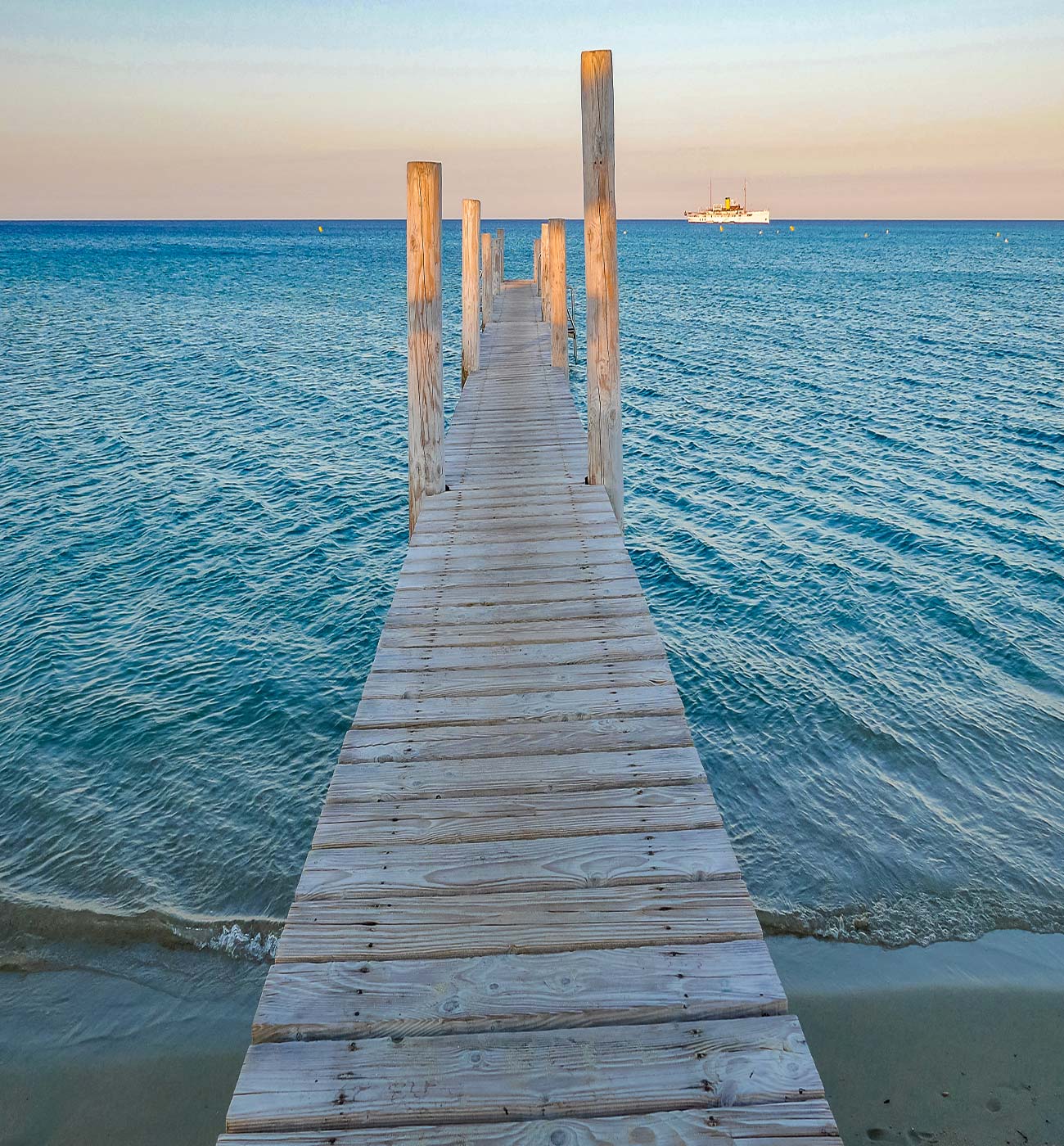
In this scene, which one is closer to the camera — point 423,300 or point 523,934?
point 523,934

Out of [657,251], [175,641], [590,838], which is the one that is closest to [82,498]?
[175,641]

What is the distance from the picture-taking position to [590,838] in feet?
10.6

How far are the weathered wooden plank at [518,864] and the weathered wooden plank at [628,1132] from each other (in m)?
0.84

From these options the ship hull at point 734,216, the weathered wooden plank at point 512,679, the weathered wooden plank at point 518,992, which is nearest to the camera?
the weathered wooden plank at point 518,992

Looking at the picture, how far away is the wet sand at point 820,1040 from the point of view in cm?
418

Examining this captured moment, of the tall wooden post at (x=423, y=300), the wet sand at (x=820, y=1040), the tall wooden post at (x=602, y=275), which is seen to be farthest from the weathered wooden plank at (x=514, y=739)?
the tall wooden post at (x=423, y=300)

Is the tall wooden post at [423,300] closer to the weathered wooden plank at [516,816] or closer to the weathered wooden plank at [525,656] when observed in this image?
the weathered wooden plank at [525,656]

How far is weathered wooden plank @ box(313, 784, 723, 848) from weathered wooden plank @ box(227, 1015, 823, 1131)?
0.85 m

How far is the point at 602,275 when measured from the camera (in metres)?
7.02

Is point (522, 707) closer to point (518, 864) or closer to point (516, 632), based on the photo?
point (516, 632)

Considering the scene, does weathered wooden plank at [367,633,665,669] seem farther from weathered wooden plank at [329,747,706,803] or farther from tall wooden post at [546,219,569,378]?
tall wooden post at [546,219,569,378]

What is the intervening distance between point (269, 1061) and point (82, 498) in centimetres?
1307

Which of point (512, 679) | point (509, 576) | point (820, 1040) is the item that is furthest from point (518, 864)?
point (509, 576)

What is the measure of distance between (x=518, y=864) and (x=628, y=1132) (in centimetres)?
102
